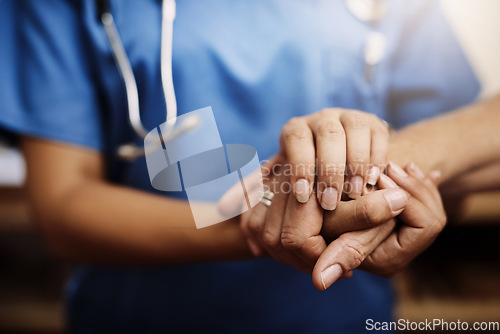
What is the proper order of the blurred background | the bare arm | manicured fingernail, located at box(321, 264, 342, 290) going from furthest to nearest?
1. the blurred background
2. the bare arm
3. manicured fingernail, located at box(321, 264, 342, 290)

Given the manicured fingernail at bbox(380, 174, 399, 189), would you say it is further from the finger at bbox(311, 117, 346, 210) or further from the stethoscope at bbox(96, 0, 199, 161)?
the stethoscope at bbox(96, 0, 199, 161)

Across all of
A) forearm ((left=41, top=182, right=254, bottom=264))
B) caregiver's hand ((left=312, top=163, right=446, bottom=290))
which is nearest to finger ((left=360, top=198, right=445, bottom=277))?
caregiver's hand ((left=312, top=163, right=446, bottom=290))

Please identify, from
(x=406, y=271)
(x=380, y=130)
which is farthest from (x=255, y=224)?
(x=406, y=271)

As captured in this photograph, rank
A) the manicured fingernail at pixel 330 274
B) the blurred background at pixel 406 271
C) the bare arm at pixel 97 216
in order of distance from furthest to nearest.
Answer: the blurred background at pixel 406 271, the bare arm at pixel 97 216, the manicured fingernail at pixel 330 274

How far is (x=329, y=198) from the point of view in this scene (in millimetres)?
218

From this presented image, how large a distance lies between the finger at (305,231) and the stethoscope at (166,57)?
10 centimetres

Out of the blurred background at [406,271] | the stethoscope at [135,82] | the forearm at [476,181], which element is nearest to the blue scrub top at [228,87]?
the stethoscope at [135,82]

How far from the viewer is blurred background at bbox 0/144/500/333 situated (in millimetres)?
638

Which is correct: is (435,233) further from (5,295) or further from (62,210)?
(5,295)

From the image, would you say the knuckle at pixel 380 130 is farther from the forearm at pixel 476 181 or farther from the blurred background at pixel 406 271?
the blurred background at pixel 406 271

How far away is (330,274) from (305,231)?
3 centimetres

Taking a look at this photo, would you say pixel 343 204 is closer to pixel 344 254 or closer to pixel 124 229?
pixel 344 254

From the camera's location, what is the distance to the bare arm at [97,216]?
313 millimetres

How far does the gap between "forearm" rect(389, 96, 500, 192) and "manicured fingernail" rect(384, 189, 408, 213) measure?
0.05 m
